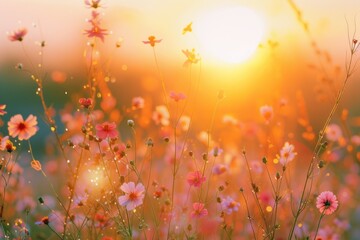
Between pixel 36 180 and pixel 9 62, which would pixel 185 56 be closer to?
pixel 36 180

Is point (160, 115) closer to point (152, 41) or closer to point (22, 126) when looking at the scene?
point (152, 41)

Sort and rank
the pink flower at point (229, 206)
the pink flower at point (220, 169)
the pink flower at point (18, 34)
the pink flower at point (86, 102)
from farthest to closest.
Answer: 1. the pink flower at point (220, 169)
2. the pink flower at point (229, 206)
3. the pink flower at point (18, 34)
4. the pink flower at point (86, 102)

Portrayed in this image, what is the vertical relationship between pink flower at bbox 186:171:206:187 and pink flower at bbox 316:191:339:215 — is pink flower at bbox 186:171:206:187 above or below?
above

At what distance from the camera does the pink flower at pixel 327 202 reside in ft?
7.76

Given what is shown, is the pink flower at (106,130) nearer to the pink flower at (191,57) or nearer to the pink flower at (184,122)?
the pink flower at (191,57)

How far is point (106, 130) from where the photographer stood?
2.40 m

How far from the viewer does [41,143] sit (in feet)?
34.7

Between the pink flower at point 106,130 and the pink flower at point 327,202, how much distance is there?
2.78 feet

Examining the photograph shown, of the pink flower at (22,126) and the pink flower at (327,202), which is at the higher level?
the pink flower at (22,126)

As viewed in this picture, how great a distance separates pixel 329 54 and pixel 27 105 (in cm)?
1239

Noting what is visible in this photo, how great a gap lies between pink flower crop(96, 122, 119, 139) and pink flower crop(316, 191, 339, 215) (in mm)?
848

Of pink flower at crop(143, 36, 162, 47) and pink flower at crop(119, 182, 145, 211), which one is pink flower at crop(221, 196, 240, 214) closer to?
pink flower at crop(119, 182, 145, 211)

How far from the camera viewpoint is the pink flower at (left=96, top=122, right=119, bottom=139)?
7.80ft

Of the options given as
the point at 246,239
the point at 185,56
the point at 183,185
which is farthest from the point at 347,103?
the point at 185,56
